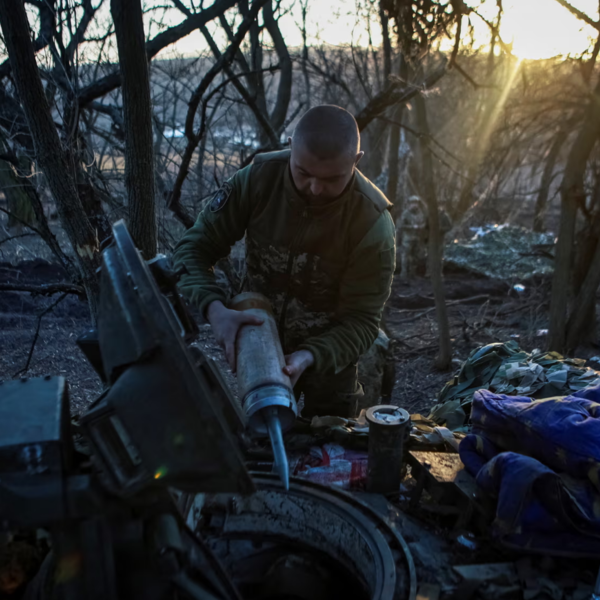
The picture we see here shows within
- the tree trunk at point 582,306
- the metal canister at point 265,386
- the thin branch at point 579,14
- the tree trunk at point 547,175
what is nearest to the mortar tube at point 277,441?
the metal canister at point 265,386

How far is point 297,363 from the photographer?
1.96 meters

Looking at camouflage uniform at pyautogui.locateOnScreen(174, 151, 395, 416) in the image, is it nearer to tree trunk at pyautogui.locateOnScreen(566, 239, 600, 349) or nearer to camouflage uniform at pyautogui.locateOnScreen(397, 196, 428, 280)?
tree trunk at pyautogui.locateOnScreen(566, 239, 600, 349)

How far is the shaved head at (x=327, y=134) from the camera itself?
6.86 feet

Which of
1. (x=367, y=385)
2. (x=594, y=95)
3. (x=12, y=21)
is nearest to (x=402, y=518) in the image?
(x=12, y=21)

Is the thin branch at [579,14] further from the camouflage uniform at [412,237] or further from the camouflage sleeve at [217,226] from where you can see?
the camouflage uniform at [412,237]

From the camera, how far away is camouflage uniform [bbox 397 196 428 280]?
10469 mm

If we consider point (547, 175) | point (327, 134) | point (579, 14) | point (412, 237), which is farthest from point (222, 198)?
point (547, 175)

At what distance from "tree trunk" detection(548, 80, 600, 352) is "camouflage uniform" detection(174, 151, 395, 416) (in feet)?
12.1

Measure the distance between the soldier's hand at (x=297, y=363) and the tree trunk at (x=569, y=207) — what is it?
427 cm

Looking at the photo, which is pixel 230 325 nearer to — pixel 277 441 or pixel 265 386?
pixel 265 386

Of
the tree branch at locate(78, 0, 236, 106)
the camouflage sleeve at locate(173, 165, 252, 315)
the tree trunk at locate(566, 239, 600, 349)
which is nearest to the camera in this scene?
the camouflage sleeve at locate(173, 165, 252, 315)

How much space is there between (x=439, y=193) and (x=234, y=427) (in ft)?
40.2

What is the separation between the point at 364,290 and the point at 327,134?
74cm

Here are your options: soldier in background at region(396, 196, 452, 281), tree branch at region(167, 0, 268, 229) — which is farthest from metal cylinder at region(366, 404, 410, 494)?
soldier in background at region(396, 196, 452, 281)
